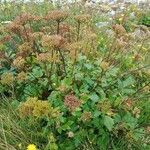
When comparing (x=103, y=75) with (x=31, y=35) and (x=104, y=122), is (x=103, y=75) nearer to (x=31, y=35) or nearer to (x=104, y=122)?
(x=104, y=122)

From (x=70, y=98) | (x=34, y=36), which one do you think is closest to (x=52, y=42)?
(x=70, y=98)

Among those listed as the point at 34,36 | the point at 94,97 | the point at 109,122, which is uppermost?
the point at 34,36

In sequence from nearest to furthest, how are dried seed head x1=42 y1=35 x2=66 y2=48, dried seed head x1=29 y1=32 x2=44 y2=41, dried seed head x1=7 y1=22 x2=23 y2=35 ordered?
dried seed head x1=42 y1=35 x2=66 y2=48, dried seed head x1=7 y1=22 x2=23 y2=35, dried seed head x1=29 y1=32 x2=44 y2=41

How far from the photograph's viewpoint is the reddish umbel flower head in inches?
128

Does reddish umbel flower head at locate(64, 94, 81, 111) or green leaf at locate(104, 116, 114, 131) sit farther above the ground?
reddish umbel flower head at locate(64, 94, 81, 111)

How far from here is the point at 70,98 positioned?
3281mm

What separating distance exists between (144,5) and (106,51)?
4019 mm

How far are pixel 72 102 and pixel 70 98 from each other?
0.04 metres

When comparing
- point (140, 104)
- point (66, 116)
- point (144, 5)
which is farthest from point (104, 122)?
point (144, 5)

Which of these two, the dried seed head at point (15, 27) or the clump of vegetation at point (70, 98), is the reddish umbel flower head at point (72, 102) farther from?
the dried seed head at point (15, 27)

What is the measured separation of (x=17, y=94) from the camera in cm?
399

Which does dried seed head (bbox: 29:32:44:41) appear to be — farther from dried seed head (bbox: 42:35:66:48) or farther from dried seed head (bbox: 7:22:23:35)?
dried seed head (bbox: 42:35:66:48)

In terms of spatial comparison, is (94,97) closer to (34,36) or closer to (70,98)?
(70,98)

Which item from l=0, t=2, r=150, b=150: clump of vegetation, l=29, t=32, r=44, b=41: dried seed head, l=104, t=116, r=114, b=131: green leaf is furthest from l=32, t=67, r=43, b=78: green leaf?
l=104, t=116, r=114, b=131: green leaf
